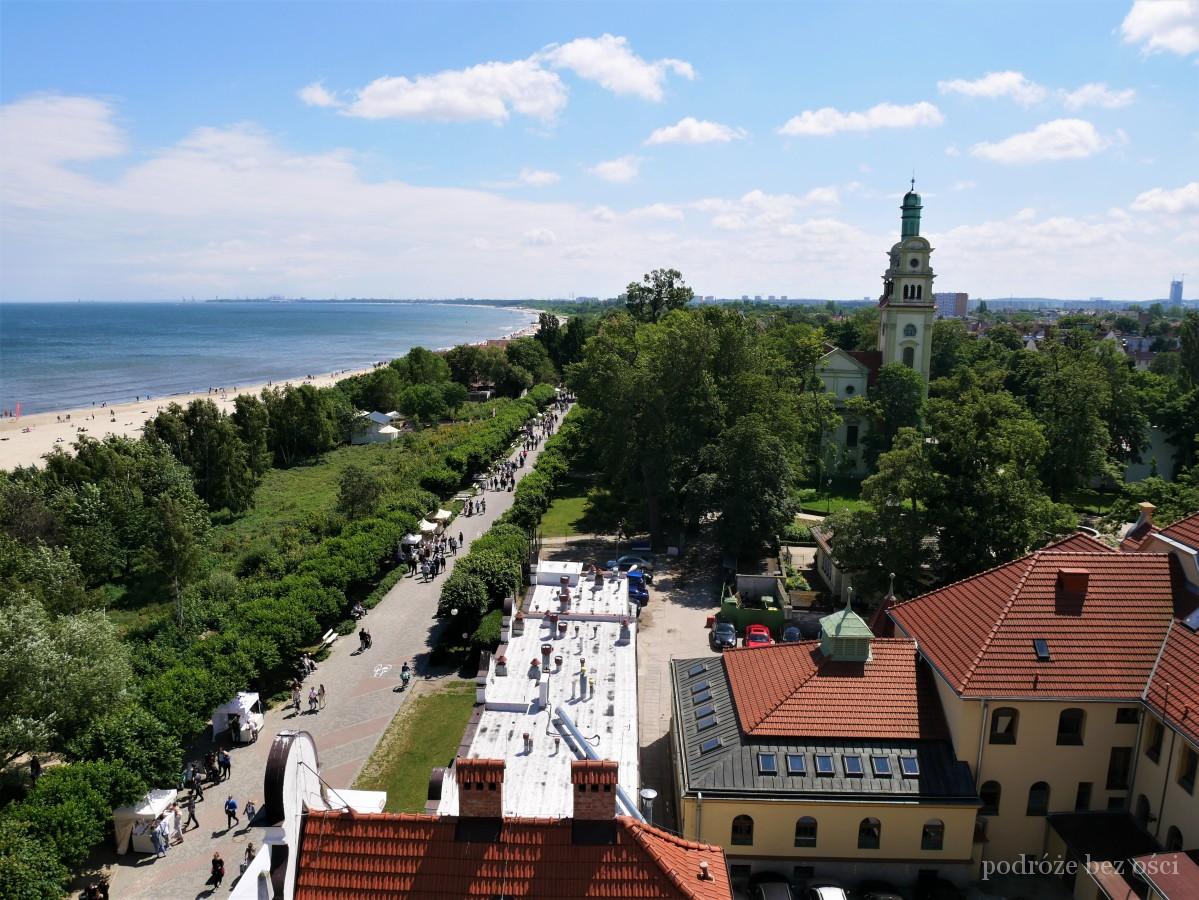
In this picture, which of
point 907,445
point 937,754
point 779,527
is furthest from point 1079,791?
point 779,527

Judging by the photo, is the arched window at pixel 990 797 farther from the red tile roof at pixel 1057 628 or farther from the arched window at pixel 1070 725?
the red tile roof at pixel 1057 628

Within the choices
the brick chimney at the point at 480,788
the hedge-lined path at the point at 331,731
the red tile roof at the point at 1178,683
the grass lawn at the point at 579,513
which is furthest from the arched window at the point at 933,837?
the grass lawn at the point at 579,513

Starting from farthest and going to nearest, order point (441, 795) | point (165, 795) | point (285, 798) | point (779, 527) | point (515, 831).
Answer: point (779, 527)
point (165, 795)
point (441, 795)
point (515, 831)
point (285, 798)

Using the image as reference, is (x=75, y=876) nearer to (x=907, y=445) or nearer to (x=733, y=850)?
(x=733, y=850)

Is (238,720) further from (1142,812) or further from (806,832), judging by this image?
(1142,812)

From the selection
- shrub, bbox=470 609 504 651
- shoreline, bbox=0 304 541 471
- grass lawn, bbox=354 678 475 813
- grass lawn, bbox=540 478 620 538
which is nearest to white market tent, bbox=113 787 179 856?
grass lawn, bbox=354 678 475 813

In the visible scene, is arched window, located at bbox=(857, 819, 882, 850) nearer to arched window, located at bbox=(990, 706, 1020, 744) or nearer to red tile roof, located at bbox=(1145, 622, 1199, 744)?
arched window, located at bbox=(990, 706, 1020, 744)

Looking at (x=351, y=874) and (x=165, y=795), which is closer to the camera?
(x=351, y=874)
